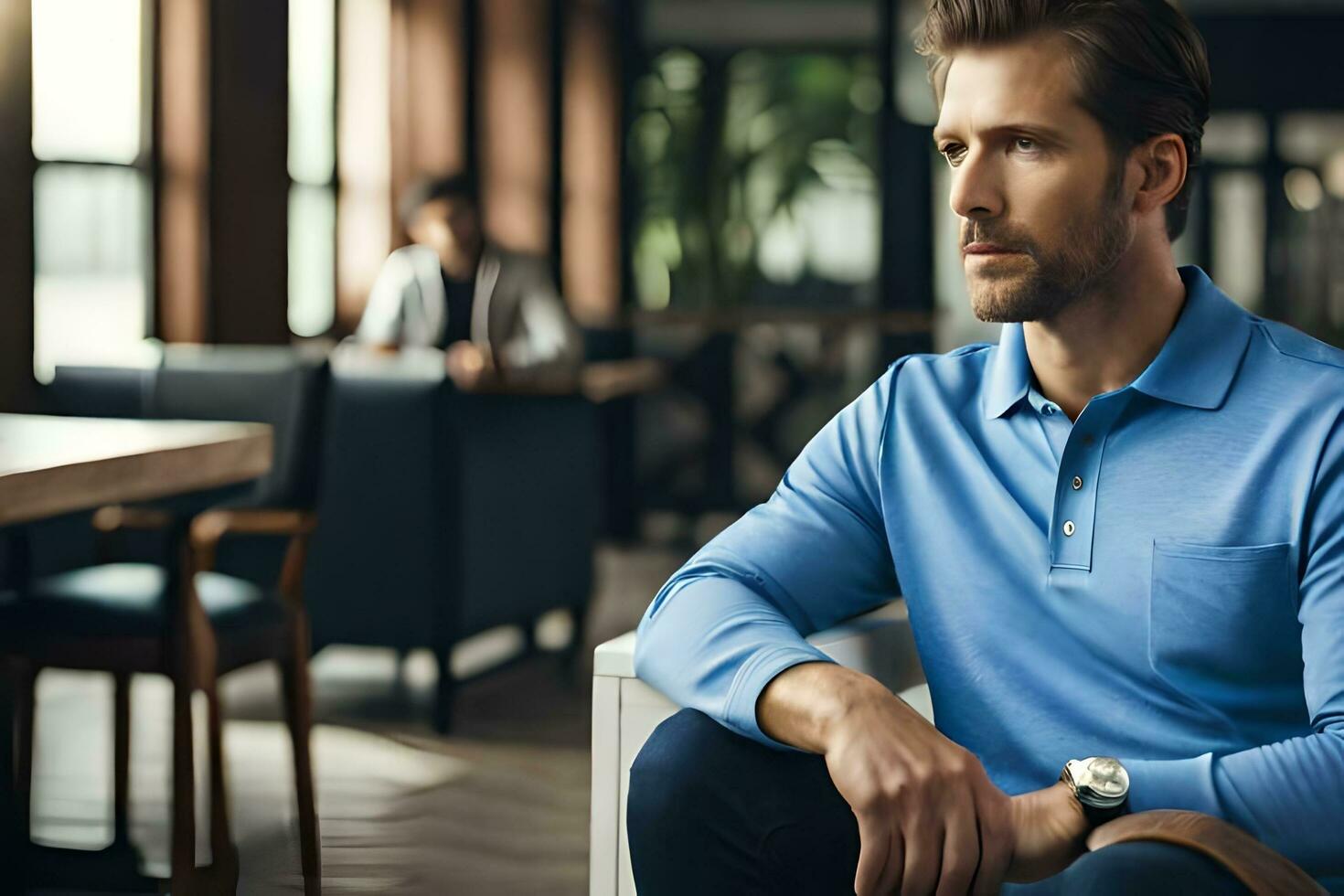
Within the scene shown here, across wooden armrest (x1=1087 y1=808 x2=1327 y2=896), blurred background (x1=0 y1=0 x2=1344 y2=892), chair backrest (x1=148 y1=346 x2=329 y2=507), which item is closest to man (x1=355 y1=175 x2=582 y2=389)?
blurred background (x1=0 y1=0 x2=1344 y2=892)

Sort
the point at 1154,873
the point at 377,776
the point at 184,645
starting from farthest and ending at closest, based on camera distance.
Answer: the point at 377,776, the point at 184,645, the point at 1154,873

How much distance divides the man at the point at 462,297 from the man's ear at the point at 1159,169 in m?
3.55

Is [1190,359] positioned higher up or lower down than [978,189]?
lower down

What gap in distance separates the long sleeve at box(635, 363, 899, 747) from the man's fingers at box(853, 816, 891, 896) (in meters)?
0.16

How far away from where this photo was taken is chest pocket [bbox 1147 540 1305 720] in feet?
3.99

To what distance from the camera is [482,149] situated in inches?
302

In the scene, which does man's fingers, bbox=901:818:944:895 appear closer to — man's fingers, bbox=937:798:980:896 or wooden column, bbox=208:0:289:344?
man's fingers, bbox=937:798:980:896

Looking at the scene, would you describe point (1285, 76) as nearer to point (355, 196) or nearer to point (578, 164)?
point (578, 164)

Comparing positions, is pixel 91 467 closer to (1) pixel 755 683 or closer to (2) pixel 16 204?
(1) pixel 755 683

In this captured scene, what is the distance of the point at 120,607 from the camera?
239 centimetres

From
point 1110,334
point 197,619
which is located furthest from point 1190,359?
point 197,619

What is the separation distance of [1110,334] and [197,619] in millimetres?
1507

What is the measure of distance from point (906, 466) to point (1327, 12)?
825 cm

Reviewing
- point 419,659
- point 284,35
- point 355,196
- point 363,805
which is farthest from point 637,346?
point 363,805
